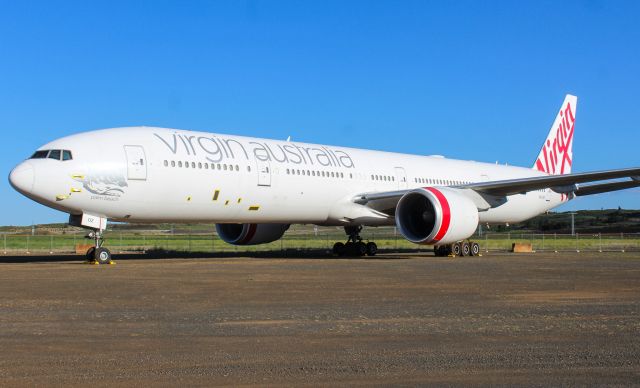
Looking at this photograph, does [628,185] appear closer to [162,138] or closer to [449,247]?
[449,247]

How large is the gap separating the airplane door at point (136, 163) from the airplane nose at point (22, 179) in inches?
87.6

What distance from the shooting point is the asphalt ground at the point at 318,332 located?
5418 mm

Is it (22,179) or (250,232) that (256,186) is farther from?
(22,179)

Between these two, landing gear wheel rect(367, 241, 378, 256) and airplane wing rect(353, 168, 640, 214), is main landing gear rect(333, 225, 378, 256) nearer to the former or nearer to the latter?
landing gear wheel rect(367, 241, 378, 256)

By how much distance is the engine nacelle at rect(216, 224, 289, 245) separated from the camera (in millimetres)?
25873

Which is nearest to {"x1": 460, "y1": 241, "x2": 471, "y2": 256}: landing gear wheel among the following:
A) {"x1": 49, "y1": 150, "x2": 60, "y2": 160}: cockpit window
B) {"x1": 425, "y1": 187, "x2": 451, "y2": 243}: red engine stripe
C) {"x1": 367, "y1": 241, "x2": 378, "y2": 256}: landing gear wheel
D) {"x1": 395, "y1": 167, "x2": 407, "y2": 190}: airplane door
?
{"x1": 395, "y1": 167, "x2": 407, "y2": 190}: airplane door

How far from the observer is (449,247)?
26.4m

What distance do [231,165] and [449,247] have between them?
904 cm

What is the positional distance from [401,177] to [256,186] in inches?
283

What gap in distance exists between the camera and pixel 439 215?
70.1 feet

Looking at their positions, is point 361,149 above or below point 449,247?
above

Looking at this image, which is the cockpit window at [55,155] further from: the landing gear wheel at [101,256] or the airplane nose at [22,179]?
the landing gear wheel at [101,256]

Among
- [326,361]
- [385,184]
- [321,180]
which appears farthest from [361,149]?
[326,361]

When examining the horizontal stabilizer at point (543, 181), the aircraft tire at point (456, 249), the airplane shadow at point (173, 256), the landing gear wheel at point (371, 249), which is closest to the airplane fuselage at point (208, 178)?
the airplane shadow at point (173, 256)
